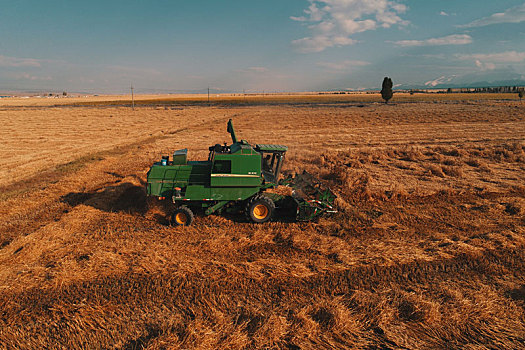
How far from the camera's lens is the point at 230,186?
9.03 meters

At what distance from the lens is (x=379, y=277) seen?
651 cm

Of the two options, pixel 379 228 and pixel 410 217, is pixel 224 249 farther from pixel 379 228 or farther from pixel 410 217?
pixel 410 217

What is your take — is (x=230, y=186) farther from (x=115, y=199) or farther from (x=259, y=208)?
(x=115, y=199)

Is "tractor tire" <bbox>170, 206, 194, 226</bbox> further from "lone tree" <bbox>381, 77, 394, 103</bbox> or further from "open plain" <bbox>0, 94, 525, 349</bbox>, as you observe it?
"lone tree" <bbox>381, 77, 394, 103</bbox>

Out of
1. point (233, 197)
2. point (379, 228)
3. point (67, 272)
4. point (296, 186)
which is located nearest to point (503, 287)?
point (379, 228)

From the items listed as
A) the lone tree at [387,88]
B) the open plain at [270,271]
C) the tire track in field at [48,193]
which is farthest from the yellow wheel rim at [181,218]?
the lone tree at [387,88]

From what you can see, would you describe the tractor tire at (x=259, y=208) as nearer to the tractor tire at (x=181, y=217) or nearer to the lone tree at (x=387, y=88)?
the tractor tire at (x=181, y=217)

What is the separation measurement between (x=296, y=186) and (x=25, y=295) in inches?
319

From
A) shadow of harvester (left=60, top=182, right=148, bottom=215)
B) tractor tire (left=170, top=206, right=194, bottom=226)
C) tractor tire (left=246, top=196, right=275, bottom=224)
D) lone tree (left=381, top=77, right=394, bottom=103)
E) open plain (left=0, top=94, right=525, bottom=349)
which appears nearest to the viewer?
open plain (left=0, top=94, right=525, bottom=349)

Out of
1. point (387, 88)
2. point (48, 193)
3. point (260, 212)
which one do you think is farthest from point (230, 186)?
point (387, 88)

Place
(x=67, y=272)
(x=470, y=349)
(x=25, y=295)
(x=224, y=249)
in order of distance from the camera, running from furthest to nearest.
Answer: (x=224, y=249)
(x=67, y=272)
(x=25, y=295)
(x=470, y=349)

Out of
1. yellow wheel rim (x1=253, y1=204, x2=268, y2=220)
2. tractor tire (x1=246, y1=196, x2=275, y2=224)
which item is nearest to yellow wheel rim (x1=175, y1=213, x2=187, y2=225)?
tractor tire (x1=246, y1=196, x2=275, y2=224)

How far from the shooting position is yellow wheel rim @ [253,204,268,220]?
9148 mm

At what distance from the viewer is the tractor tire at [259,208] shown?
8.99 m
